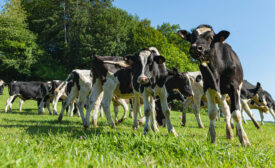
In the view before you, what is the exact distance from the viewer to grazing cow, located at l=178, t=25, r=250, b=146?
4.25 meters

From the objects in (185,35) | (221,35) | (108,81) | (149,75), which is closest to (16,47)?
(108,81)

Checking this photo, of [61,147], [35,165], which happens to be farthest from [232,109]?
[35,165]

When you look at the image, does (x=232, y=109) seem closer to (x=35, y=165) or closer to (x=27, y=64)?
(x=35, y=165)

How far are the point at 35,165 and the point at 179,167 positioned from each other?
5.21 feet

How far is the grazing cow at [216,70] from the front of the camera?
425 cm

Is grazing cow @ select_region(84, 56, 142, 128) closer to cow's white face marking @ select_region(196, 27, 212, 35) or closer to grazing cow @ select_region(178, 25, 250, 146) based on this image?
grazing cow @ select_region(178, 25, 250, 146)

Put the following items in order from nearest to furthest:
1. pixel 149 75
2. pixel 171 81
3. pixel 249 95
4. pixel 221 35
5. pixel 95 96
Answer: pixel 221 35
pixel 149 75
pixel 95 96
pixel 171 81
pixel 249 95

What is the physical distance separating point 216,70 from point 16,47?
4760 cm

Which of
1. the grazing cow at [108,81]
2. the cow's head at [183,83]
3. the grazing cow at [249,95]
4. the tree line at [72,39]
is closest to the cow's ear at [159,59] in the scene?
the grazing cow at [108,81]

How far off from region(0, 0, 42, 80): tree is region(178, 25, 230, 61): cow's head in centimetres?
4376

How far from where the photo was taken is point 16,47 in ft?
144

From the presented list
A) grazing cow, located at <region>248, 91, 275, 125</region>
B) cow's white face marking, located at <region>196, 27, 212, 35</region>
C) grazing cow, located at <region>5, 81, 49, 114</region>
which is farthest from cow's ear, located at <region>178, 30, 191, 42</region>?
grazing cow, located at <region>5, 81, 49, 114</region>

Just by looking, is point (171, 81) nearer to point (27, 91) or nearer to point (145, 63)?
point (145, 63)

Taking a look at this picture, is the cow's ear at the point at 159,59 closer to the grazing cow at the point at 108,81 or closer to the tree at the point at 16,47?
the grazing cow at the point at 108,81
